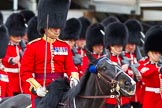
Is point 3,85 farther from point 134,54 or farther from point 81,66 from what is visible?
point 134,54

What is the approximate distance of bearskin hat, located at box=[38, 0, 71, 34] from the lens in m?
6.43

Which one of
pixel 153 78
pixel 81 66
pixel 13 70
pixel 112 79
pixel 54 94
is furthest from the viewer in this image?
pixel 81 66

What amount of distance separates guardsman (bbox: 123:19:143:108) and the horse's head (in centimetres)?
381

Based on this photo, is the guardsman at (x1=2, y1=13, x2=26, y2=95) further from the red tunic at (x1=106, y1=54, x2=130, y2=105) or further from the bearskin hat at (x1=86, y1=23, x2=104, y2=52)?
the red tunic at (x1=106, y1=54, x2=130, y2=105)

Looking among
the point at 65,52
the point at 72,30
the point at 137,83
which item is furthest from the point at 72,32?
the point at 65,52

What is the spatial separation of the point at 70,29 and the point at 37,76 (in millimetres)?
4811

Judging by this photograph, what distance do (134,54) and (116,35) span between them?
731mm

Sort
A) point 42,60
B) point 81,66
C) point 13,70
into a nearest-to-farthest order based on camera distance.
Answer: point 42,60 → point 13,70 → point 81,66

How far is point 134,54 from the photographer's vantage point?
10.2 meters

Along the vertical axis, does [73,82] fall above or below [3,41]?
below

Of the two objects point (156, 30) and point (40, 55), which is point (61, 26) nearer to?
point (40, 55)

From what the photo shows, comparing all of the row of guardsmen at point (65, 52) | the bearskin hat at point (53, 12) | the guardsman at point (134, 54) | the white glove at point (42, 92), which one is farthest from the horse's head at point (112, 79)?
the guardsman at point (134, 54)

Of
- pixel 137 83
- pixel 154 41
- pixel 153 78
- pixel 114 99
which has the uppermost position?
Answer: pixel 154 41

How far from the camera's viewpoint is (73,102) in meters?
5.39
